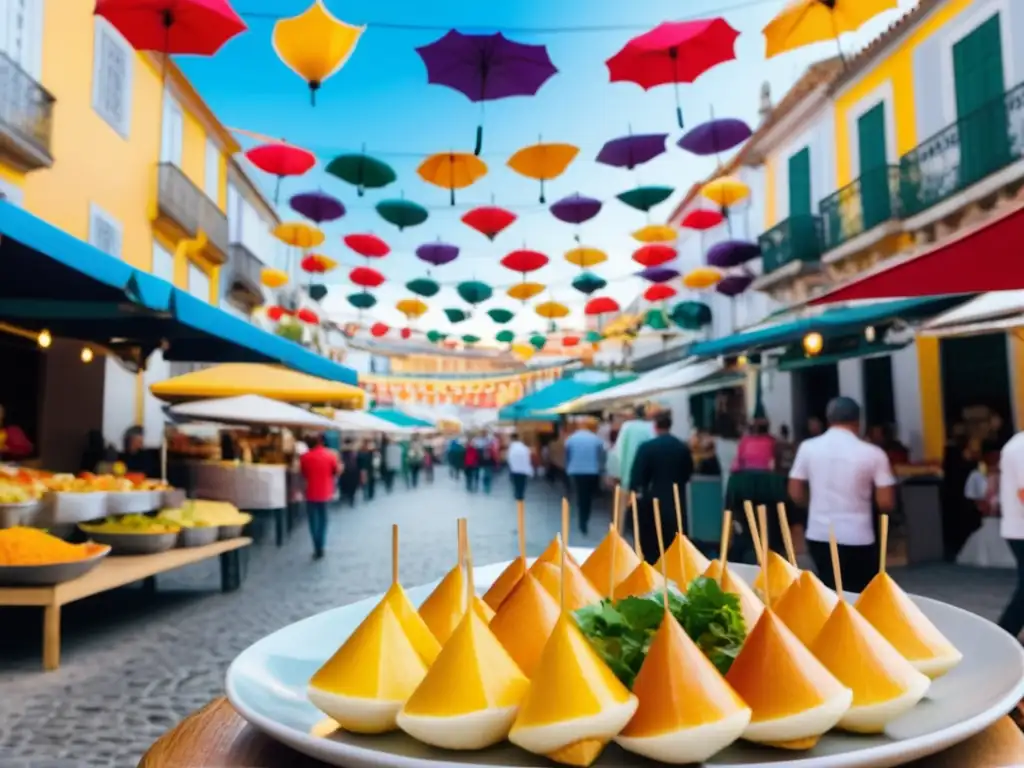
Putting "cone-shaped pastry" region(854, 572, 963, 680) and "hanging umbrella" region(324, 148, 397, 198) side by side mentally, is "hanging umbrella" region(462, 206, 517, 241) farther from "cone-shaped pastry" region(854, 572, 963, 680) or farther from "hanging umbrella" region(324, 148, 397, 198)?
"cone-shaped pastry" region(854, 572, 963, 680)

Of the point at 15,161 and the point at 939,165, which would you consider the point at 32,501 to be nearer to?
the point at 15,161

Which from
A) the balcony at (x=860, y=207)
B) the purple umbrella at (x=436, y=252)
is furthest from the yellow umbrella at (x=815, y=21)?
the purple umbrella at (x=436, y=252)

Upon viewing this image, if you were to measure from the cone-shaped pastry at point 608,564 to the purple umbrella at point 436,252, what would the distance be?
1308 centimetres

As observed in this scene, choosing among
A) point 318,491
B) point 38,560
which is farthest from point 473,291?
point 38,560

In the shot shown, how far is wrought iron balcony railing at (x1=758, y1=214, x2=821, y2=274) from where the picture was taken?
15.1 m

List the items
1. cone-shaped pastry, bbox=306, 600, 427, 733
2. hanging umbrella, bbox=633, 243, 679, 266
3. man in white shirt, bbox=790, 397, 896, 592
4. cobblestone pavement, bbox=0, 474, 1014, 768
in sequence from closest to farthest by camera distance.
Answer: cone-shaped pastry, bbox=306, 600, 427, 733
cobblestone pavement, bbox=0, 474, 1014, 768
man in white shirt, bbox=790, 397, 896, 592
hanging umbrella, bbox=633, 243, 679, 266

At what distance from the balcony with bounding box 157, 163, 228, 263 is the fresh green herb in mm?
16556

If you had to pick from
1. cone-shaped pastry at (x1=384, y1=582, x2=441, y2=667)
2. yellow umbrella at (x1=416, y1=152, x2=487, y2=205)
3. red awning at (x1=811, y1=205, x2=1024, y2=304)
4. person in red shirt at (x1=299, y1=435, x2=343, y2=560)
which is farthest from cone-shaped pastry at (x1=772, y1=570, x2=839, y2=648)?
yellow umbrella at (x1=416, y1=152, x2=487, y2=205)

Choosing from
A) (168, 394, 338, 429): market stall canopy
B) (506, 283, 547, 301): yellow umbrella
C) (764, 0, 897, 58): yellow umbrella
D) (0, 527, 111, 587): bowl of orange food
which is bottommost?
(0, 527, 111, 587): bowl of orange food

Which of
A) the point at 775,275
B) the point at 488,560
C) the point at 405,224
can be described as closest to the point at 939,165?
the point at 775,275

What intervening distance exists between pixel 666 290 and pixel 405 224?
6.79m

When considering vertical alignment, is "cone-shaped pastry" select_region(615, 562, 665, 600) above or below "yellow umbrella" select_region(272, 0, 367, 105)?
below

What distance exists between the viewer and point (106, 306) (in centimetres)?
654

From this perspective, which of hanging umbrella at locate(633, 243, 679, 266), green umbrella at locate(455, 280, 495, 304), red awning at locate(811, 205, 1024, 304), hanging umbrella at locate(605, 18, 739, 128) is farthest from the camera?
green umbrella at locate(455, 280, 495, 304)
